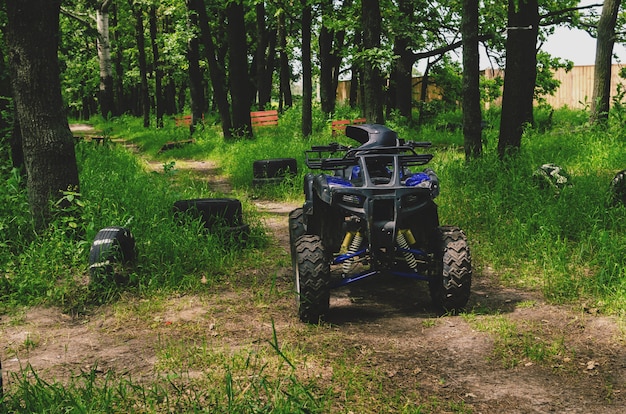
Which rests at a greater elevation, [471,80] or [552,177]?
[471,80]

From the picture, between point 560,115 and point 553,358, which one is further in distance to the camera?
point 560,115

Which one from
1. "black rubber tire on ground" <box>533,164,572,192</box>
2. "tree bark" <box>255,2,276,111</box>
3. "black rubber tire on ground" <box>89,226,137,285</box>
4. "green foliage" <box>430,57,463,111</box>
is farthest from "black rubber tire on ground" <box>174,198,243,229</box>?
"green foliage" <box>430,57,463,111</box>

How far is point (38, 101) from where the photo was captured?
21.7ft

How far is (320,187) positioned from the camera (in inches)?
204

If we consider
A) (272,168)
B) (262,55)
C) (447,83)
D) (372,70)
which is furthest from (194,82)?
(272,168)

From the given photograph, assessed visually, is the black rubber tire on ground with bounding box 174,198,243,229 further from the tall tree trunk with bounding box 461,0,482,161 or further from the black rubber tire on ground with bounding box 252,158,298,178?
the tall tree trunk with bounding box 461,0,482,161

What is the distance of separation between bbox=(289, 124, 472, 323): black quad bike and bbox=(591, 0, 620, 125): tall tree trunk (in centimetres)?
911

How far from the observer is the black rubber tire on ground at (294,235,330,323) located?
15.9ft

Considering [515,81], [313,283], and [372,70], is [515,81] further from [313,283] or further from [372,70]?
[313,283]

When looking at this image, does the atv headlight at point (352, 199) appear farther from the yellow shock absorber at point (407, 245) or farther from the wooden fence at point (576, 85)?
the wooden fence at point (576, 85)

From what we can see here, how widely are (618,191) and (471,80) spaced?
3.26 m

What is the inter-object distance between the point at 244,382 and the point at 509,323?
2212 mm

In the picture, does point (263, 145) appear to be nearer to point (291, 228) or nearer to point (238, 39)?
point (238, 39)

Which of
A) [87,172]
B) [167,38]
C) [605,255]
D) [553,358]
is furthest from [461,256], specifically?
[167,38]
